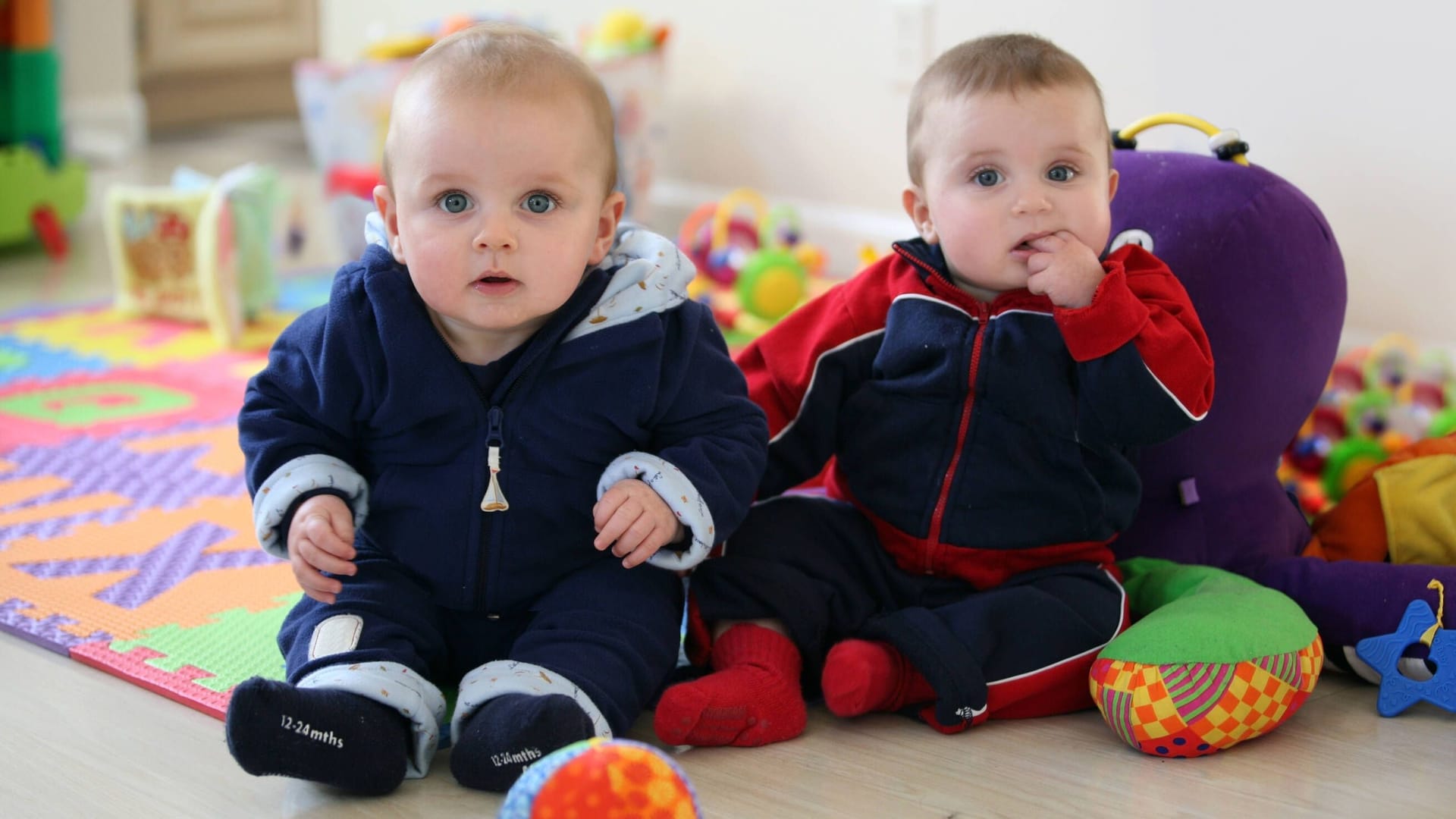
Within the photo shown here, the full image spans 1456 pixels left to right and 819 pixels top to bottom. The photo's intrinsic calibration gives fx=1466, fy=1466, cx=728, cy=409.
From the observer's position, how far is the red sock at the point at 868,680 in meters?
1.09

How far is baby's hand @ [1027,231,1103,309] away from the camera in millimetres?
1128

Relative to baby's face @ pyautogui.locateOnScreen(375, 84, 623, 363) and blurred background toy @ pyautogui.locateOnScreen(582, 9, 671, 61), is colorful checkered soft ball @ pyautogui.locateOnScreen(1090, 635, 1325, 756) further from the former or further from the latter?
blurred background toy @ pyautogui.locateOnScreen(582, 9, 671, 61)

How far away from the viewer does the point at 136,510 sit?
1.56 m

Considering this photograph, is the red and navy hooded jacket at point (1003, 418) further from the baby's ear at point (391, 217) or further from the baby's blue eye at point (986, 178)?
the baby's ear at point (391, 217)

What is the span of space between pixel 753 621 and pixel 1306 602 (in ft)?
1.54

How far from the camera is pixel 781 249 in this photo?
8.02ft

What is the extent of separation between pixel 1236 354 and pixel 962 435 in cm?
29

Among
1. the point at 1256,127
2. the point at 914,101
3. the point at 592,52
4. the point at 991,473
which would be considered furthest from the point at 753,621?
the point at 592,52

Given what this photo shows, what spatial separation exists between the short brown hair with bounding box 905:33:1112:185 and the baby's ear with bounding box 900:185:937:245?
36 mm

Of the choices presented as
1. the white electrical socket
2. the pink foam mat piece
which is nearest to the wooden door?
the white electrical socket

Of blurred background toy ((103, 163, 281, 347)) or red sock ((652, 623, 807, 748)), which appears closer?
red sock ((652, 623, 807, 748))

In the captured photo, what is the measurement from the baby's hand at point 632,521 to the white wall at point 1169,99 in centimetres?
114

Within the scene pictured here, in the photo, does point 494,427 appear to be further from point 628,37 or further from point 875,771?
point 628,37

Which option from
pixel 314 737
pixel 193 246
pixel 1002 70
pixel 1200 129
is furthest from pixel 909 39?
pixel 314 737
